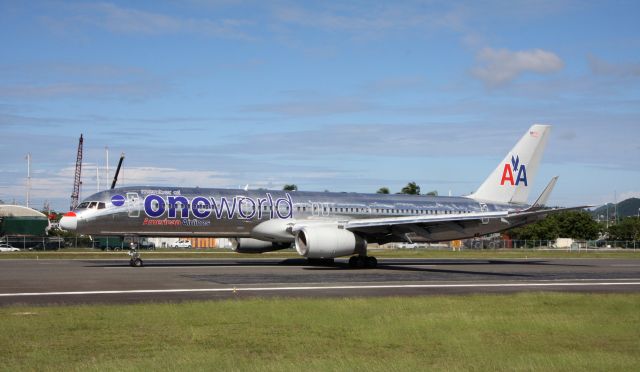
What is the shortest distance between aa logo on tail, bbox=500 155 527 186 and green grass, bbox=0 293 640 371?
26.8 meters

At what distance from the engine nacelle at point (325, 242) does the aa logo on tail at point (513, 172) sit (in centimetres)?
1378

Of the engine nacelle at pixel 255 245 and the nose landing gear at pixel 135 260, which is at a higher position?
the engine nacelle at pixel 255 245

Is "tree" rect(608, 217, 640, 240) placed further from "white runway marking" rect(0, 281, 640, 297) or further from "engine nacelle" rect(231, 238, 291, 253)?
"white runway marking" rect(0, 281, 640, 297)

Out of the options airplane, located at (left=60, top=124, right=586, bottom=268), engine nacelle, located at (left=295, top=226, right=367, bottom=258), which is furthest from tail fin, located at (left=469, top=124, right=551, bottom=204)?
engine nacelle, located at (left=295, top=226, right=367, bottom=258)

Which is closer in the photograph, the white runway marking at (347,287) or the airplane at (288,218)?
the white runway marking at (347,287)

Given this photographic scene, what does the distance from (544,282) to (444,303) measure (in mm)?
10603

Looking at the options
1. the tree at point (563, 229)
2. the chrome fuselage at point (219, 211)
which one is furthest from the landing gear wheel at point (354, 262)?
the tree at point (563, 229)

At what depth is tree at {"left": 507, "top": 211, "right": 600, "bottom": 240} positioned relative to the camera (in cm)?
14175

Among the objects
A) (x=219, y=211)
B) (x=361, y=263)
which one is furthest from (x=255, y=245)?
(x=361, y=263)

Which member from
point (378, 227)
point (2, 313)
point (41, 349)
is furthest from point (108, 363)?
point (378, 227)

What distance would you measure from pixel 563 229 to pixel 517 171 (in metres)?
104

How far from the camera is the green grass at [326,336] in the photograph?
11.0 m

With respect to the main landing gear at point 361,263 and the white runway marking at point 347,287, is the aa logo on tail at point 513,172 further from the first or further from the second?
the white runway marking at point 347,287

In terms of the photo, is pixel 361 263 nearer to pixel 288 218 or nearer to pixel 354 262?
pixel 354 262
